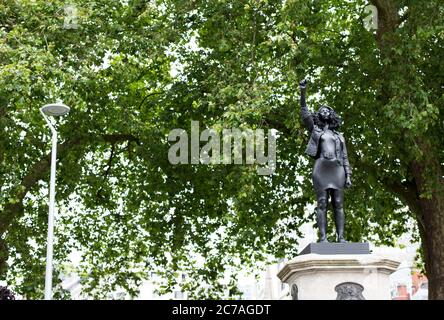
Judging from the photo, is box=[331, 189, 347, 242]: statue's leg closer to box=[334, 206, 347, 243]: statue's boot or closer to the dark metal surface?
box=[334, 206, 347, 243]: statue's boot

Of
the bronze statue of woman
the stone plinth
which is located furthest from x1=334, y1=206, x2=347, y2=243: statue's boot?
the stone plinth

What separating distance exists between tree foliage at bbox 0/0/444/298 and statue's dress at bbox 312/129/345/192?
18.9ft

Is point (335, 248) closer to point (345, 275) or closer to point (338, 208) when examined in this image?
Answer: point (345, 275)

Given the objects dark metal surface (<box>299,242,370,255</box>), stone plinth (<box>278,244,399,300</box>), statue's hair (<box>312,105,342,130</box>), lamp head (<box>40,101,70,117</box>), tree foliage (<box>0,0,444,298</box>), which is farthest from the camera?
tree foliage (<box>0,0,444,298</box>)

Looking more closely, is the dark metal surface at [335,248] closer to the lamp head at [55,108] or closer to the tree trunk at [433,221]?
the tree trunk at [433,221]

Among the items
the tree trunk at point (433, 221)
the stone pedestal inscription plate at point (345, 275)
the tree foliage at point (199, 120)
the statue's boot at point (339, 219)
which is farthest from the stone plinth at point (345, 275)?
the tree trunk at point (433, 221)

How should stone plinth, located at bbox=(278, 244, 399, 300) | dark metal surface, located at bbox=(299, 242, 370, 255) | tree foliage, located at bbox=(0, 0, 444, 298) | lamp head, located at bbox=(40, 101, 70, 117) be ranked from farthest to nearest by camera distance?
1. tree foliage, located at bbox=(0, 0, 444, 298)
2. lamp head, located at bbox=(40, 101, 70, 117)
3. dark metal surface, located at bbox=(299, 242, 370, 255)
4. stone plinth, located at bbox=(278, 244, 399, 300)

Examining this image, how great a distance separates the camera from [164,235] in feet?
77.5

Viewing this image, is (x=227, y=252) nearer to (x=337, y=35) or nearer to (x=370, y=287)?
(x=337, y=35)

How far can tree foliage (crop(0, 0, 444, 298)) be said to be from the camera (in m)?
18.5

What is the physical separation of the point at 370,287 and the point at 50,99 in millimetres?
10545

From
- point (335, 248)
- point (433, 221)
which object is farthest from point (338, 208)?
point (433, 221)
